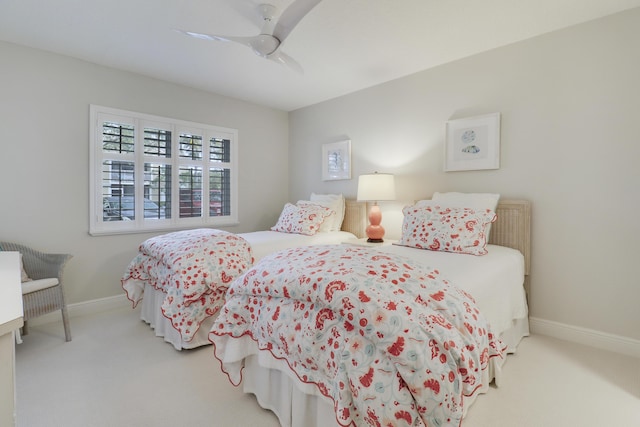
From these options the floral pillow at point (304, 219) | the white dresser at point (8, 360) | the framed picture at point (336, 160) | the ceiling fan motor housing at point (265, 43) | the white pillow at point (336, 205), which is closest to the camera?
the white dresser at point (8, 360)

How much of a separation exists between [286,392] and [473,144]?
103 inches

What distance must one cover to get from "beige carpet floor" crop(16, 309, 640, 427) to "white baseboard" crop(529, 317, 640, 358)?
74 millimetres

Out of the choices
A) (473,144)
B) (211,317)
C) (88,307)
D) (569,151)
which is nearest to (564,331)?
(569,151)

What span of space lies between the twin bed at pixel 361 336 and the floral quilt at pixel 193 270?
1.96 feet

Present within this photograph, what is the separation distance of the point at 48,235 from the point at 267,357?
2.66 metres

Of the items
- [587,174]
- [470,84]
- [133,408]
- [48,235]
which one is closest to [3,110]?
[48,235]

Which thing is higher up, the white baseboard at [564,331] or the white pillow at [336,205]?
the white pillow at [336,205]

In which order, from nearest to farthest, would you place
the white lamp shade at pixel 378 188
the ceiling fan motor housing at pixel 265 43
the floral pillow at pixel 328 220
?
the ceiling fan motor housing at pixel 265 43, the white lamp shade at pixel 378 188, the floral pillow at pixel 328 220

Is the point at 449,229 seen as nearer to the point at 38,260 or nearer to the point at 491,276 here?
the point at 491,276

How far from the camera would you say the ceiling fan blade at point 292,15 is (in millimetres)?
1686

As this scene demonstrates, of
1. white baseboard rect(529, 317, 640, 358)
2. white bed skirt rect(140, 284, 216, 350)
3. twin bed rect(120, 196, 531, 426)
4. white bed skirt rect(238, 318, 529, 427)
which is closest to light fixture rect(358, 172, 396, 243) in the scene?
twin bed rect(120, 196, 531, 426)

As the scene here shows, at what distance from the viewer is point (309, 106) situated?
177 inches

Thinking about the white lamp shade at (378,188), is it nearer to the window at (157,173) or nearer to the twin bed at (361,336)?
the twin bed at (361,336)

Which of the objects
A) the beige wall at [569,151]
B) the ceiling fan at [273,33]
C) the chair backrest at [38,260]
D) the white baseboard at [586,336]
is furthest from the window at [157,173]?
the white baseboard at [586,336]
